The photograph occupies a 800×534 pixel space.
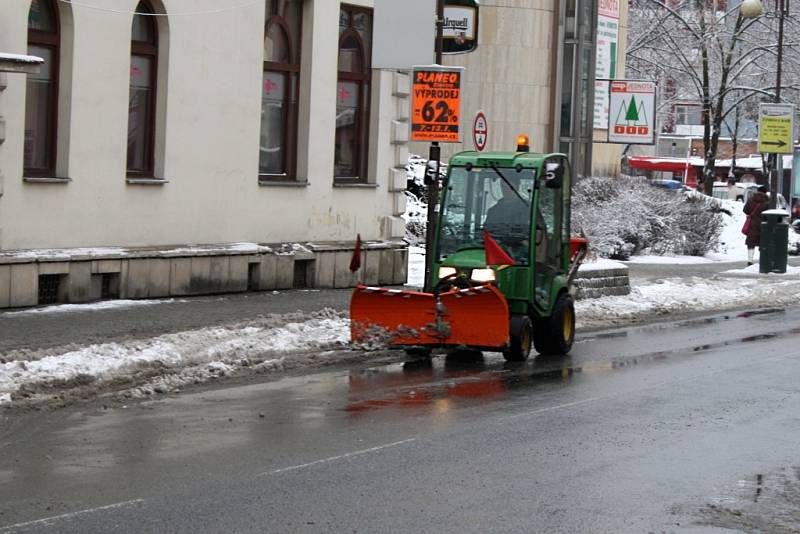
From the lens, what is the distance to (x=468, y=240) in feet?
51.7

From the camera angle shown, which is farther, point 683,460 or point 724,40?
point 724,40

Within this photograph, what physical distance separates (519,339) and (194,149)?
282 inches

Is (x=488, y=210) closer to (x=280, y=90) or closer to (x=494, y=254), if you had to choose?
(x=494, y=254)

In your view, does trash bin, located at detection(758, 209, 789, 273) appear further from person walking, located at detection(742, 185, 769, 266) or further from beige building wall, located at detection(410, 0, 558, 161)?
beige building wall, located at detection(410, 0, 558, 161)

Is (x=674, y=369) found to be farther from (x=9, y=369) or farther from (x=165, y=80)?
(x=165, y=80)

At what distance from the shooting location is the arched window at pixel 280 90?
22156 mm

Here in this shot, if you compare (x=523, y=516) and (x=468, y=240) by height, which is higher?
(x=468, y=240)

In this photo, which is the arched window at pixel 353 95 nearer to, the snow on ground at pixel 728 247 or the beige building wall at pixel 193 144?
the beige building wall at pixel 193 144

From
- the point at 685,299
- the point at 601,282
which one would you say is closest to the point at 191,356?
the point at 601,282

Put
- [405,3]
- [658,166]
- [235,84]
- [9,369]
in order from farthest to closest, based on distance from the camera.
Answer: [658,166] → [235,84] → [405,3] → [9,369]

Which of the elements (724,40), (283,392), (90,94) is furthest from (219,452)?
(724,40)

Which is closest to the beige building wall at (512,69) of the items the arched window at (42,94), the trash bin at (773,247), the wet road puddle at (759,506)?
the trash bin at (773,247)

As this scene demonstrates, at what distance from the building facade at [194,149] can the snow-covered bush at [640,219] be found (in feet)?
33.5

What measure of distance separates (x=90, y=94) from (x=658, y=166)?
7101 centimetres
